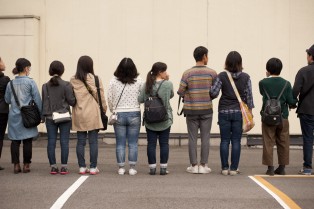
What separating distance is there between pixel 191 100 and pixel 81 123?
1783 millimetres

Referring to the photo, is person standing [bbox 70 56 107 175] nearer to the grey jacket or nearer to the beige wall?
the grey jacket

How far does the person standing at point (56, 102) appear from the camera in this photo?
972 cm

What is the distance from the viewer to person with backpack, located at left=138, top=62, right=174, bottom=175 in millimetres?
9633

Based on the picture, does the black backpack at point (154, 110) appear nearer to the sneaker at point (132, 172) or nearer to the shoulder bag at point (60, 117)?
the sneaker at point (132, 172)

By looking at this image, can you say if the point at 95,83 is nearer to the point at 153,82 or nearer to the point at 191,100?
the point at 153,82

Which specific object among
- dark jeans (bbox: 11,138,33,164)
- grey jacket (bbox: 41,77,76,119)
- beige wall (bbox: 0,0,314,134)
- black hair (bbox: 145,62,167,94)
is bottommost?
dark jeans (bbox: 11,138,33,164)

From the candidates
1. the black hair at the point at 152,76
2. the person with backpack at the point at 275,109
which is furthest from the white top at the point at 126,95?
the person with backpack at the point at 275,109

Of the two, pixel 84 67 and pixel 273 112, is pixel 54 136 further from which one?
pixel 273 112

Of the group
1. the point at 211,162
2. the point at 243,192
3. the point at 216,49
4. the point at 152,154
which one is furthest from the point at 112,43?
the point at 243,192

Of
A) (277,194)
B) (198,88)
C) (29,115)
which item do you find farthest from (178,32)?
(277,194)

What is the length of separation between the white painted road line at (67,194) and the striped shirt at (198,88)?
2.09 meters

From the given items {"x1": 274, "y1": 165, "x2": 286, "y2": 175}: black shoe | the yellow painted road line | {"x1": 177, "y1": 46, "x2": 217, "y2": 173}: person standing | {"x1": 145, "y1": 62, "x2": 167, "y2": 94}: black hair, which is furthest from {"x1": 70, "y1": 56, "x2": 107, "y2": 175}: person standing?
{"x1": 274, "y1": 165, "x2": 286, "y2": 175}: black shoe

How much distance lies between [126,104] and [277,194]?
2.96 metres

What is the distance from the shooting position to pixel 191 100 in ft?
32.5
